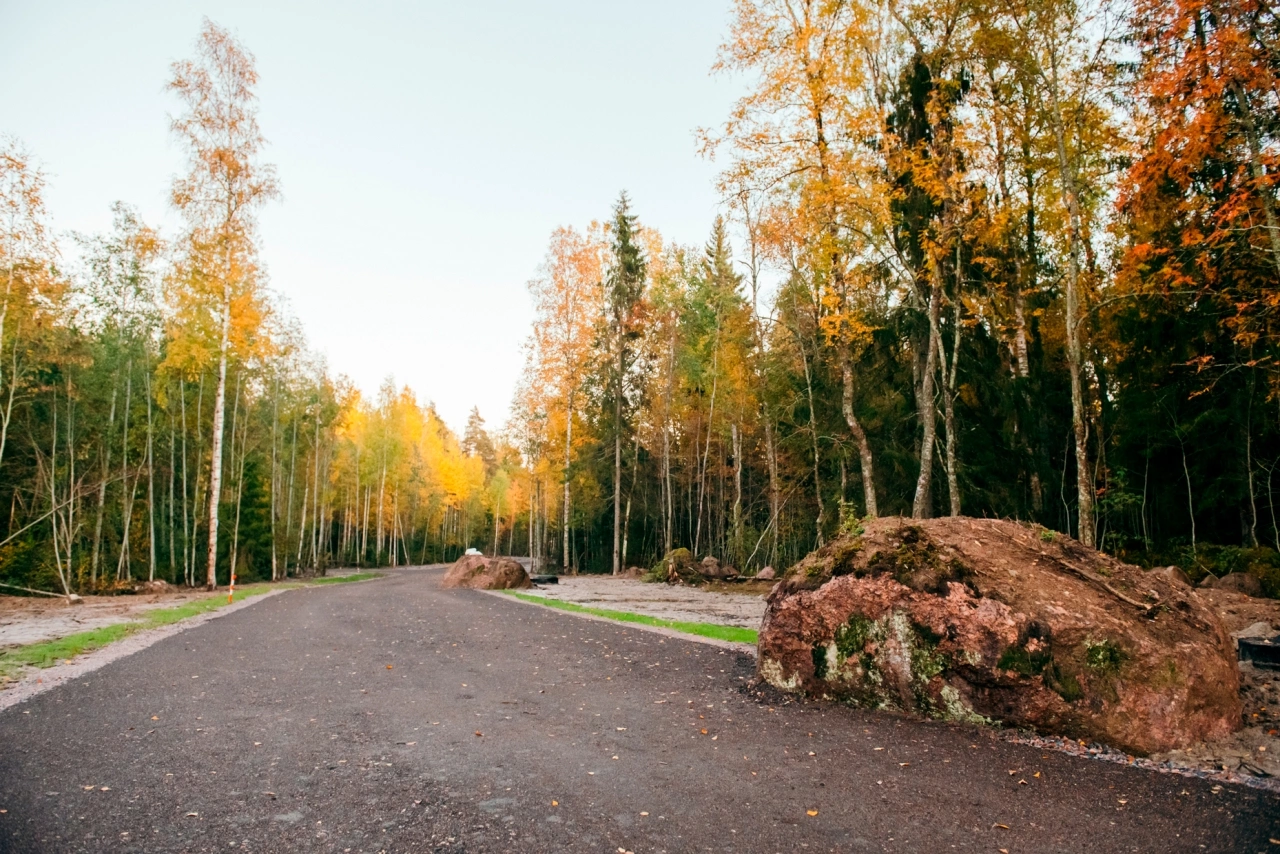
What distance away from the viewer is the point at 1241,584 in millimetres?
11281

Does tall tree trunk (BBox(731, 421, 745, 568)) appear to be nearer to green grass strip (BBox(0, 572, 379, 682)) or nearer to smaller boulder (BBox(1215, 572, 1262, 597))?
smaller boulder (BBox(1215, 572, 1262, 597))

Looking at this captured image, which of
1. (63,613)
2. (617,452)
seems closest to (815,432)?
(617,452)

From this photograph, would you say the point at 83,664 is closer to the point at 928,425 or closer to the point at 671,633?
the point at 671,633

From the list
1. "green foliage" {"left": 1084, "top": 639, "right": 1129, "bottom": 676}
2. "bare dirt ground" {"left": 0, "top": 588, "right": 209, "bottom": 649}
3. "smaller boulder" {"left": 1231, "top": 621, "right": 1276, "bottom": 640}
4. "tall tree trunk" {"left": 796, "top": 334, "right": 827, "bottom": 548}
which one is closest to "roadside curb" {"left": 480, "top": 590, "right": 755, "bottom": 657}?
"green foliage" {"left": 1084, "top": 639, "right": 1129, "bottom": 676}

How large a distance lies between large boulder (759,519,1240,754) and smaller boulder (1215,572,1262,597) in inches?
293

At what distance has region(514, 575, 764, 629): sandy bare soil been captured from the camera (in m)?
14.5

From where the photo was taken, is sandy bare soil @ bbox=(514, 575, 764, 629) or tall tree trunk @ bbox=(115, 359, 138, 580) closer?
sandy bare soil @ bbox=(514, 575, 764, 629)

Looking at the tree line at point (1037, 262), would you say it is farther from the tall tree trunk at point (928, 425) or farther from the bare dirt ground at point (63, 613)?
the bare dirt ground at point (63, 613)

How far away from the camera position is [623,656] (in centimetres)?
898

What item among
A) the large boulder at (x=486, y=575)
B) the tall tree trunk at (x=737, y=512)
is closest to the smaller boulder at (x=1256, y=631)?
the tall tree trunk at (x=737, y=512)

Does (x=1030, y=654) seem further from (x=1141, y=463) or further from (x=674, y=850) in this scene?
(x=1141, y=463)

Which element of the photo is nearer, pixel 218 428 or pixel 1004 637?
pixel 1004 637

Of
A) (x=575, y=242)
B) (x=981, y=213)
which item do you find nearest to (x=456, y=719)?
(x=981, y=213)

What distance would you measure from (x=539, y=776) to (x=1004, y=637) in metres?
3.98
